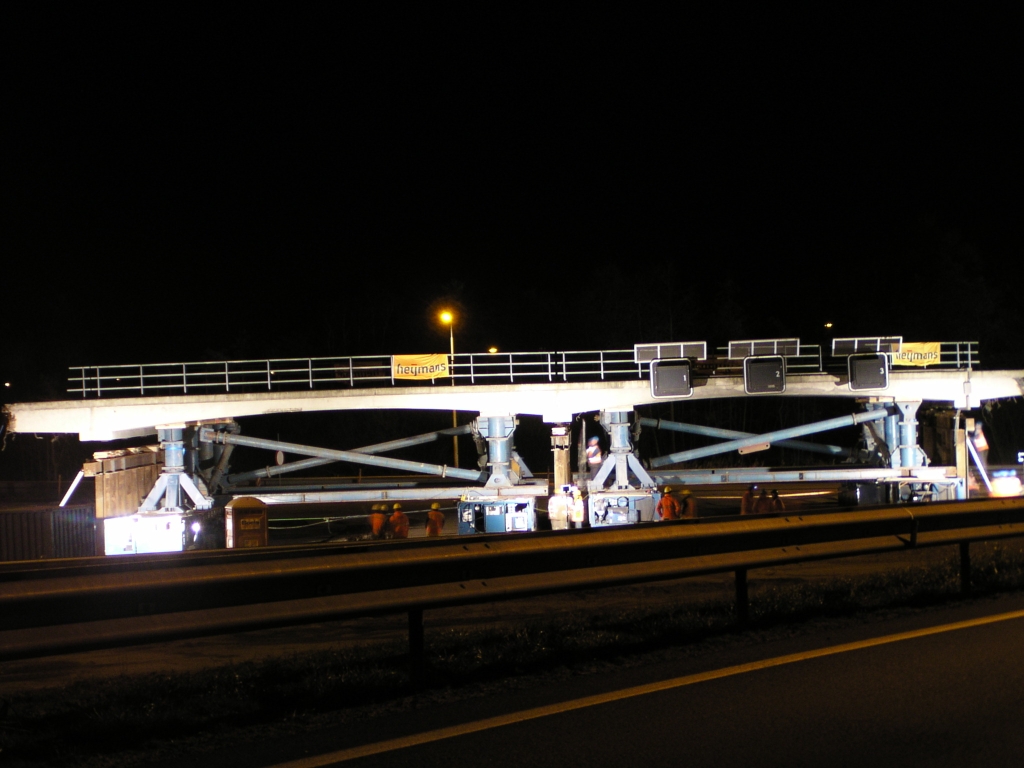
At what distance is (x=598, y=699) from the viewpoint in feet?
20.2

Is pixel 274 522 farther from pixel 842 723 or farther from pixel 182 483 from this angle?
pixel 842 723

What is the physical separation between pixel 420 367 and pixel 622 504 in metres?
7.41

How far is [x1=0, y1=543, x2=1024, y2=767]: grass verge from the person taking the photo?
5.60 meters

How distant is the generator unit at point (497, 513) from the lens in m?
25.3

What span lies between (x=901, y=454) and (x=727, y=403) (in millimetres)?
37229

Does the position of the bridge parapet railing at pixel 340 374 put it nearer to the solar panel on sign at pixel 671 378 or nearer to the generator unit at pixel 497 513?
the solar panel on sign at pixel 671 378

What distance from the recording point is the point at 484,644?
26.4 ft

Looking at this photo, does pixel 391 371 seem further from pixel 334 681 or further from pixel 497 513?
pixel 334 681

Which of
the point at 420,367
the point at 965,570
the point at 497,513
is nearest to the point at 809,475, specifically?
the point at 497,513

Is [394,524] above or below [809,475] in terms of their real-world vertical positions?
below

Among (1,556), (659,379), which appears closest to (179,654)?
(659,379)

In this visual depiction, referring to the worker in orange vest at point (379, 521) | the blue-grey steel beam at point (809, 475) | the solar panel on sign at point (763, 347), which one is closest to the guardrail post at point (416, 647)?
the worker in orange vest at point (379, 521)

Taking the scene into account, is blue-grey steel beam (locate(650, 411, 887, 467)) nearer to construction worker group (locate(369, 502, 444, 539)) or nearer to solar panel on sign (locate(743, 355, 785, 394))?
solar panel on sign (locate(743, 355, 785, 394))

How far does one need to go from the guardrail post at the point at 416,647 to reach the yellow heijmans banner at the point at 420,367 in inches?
868
